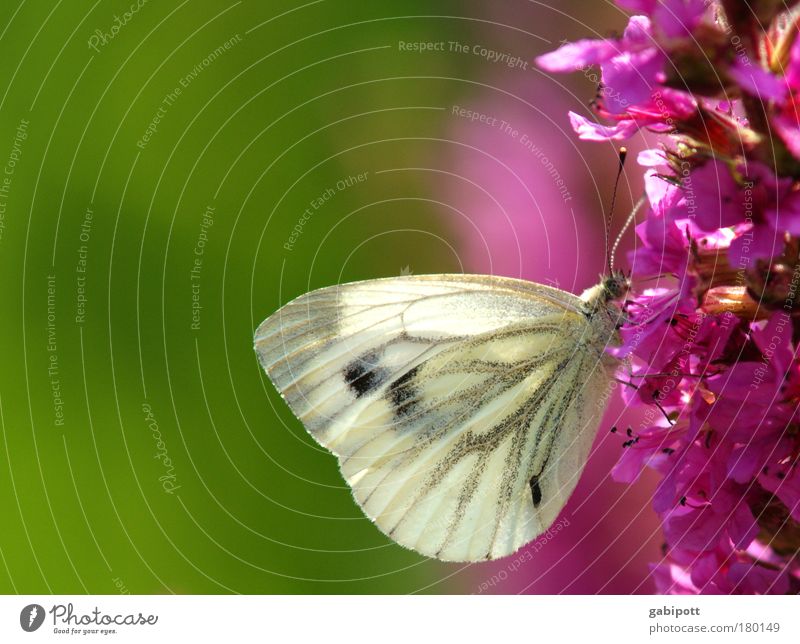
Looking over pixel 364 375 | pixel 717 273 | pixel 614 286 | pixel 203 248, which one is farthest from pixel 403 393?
pixel 203 248

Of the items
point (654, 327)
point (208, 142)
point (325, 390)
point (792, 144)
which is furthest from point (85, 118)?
point (792, 144)

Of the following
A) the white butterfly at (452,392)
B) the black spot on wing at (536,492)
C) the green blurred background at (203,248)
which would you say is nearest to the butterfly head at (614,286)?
the white butterfly at (452,392)

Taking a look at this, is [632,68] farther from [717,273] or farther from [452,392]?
[452,392]

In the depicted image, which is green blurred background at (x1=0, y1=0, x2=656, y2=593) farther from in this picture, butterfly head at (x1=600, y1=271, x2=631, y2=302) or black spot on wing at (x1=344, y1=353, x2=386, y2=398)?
butterfly head at (x1=600, y1=271, x2=631, y2=302)

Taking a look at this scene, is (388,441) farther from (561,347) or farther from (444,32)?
(444,32)

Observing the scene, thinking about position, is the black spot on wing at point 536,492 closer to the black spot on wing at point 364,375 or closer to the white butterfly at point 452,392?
the white butterfly at point 452,392

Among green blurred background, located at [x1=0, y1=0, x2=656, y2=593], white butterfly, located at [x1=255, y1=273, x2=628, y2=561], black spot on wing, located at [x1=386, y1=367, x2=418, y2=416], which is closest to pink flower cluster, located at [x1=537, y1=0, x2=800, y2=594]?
white butterfly, located at [x1=255, y1=273, x2=628, y2=561]
